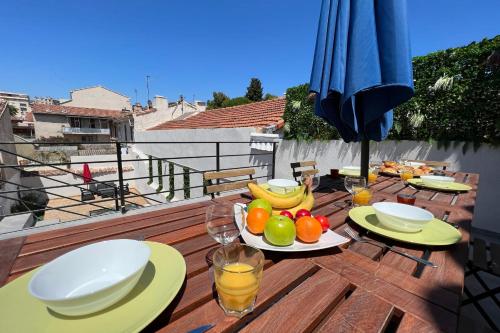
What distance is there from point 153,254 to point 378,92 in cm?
179

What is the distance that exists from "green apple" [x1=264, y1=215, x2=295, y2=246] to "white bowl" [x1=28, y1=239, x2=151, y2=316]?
0.46m

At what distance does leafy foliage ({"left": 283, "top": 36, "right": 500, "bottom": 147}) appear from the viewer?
137 inches

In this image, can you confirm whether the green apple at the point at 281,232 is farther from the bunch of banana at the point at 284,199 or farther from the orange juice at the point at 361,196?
the orange juice at the point at 361,196

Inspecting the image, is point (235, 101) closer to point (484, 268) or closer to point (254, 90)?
point (254, 90)

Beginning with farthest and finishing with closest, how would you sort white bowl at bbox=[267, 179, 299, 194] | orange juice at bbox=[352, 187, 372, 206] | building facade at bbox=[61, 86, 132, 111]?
building facade at bbox=[61, 86, 132, 111]
white bowl at bbox=[267, 179, 299, 194]
orange juice at bbox=[352, 187, 372, 206]

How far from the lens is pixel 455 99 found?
3822 millimetres

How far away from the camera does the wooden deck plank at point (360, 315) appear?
584 millimetres

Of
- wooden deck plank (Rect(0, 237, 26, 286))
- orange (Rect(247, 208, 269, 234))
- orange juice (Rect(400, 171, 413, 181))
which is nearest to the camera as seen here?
wooden deck plank (Rect(0, 237, 26, 286))

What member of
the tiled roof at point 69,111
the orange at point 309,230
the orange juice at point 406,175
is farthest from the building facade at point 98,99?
the orange at point 309,230

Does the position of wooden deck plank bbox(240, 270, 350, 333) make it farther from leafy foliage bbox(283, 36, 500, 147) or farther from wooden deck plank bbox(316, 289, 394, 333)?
leafy foliage bbox(283, 36, 500, 147)

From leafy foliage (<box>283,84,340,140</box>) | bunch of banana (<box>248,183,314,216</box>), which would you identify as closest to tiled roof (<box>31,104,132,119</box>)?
leafy foliage (<box>283,84,340,140</box>)

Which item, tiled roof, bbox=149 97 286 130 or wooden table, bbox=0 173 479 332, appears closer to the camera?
wooden table, bbox=0 173 479 332

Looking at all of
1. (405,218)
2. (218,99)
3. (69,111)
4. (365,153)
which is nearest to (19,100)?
(69,111)

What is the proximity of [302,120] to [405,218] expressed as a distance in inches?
198
